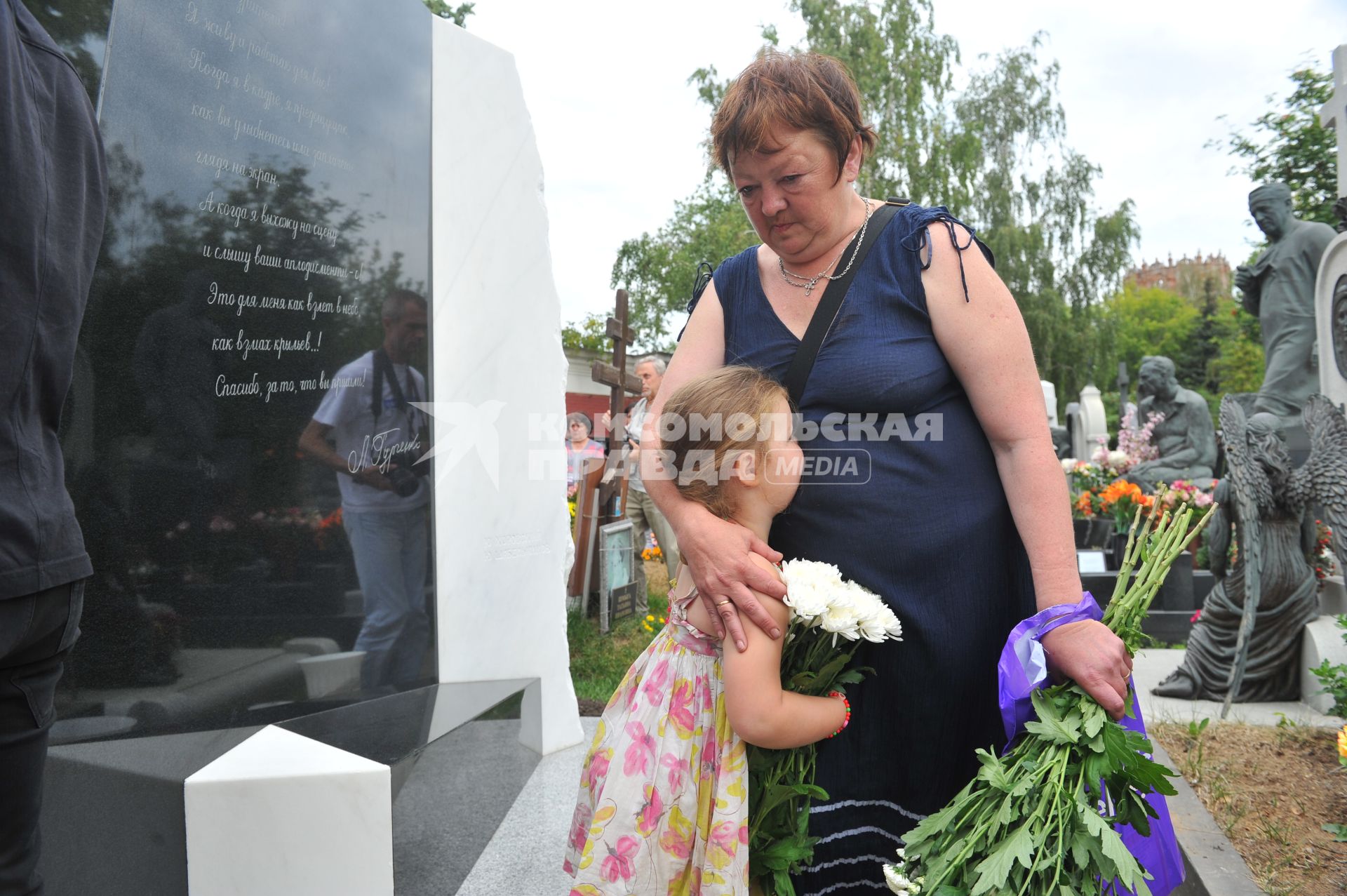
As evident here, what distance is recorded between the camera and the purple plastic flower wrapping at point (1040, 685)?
5.36 feet

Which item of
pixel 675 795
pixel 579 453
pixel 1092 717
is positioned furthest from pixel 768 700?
pixel 579 453

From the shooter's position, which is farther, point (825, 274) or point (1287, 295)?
point (1287, 295)

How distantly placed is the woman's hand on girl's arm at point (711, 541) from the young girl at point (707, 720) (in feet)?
0.09

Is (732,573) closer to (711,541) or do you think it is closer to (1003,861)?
(711,541)

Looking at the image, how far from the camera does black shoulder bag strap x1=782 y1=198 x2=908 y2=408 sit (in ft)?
5.98

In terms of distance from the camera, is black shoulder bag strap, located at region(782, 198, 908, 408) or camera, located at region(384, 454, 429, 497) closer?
black shoulder bag strap, located at region(782, 198, 908, 408)

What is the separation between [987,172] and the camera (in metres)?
A: 23.8

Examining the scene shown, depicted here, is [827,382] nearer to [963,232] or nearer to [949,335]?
[949,335]

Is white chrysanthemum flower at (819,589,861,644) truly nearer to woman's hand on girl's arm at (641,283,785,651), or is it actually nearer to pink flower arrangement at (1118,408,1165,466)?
woman's hand on girl's arm at (641,283,785,651)

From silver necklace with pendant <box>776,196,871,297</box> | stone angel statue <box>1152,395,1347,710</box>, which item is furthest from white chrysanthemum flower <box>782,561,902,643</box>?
stone angel statue <box>1152,395,1347,710</box>

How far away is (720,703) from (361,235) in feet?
7.82

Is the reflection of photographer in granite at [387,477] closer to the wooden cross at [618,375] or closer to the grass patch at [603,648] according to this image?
the grass patch at [603,648]

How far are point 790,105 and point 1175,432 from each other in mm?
9886

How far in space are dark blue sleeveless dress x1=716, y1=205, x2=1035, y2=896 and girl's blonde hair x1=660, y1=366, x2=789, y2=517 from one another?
118mm
